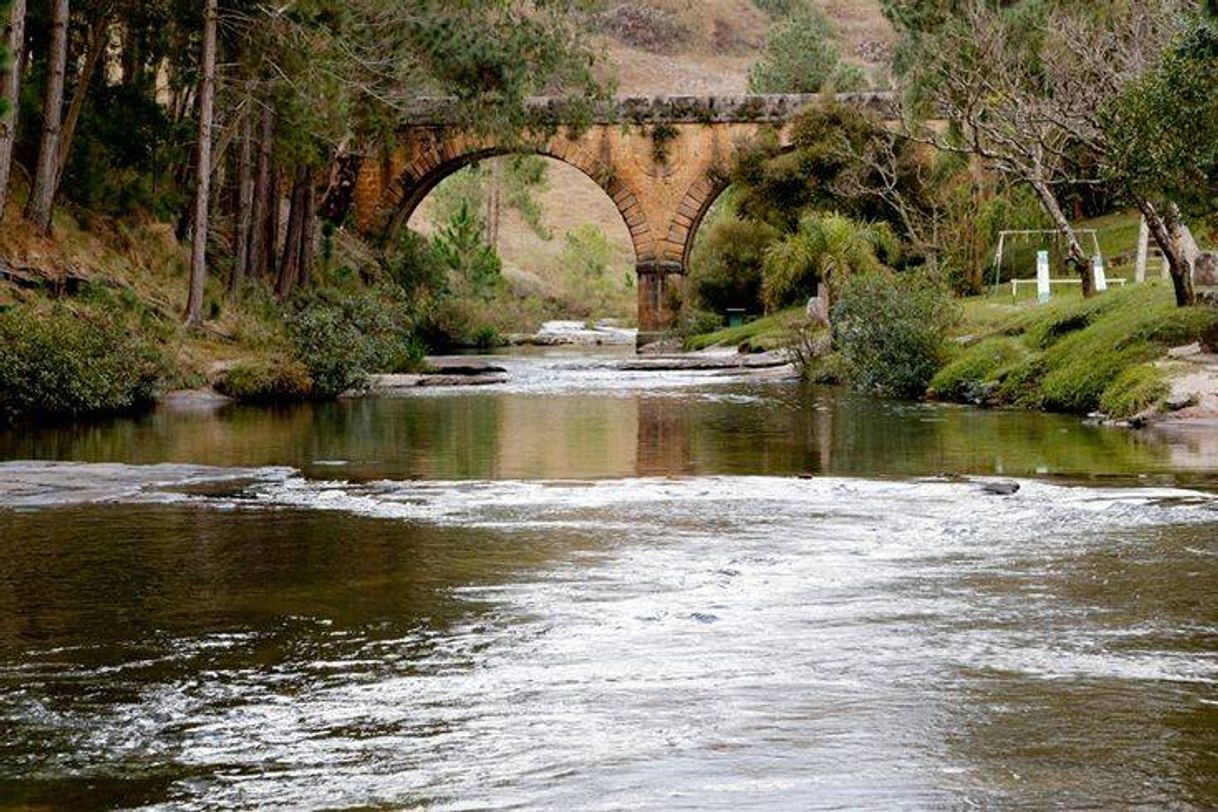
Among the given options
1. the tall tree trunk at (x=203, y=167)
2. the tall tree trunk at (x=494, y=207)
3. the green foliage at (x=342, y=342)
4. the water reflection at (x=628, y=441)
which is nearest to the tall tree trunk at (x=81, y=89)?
the tall tree trunk at (x=203, y=167)

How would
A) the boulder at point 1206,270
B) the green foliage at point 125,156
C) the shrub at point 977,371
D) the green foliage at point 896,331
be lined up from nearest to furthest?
the boulder at point 1206,270, the shrub at point 977,371, the green foliage at point 896,331, the green foliage at point 125,156

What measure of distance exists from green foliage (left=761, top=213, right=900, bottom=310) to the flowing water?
2190 cm

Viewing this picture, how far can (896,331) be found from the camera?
26.8m

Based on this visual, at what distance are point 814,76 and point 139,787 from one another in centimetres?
6290

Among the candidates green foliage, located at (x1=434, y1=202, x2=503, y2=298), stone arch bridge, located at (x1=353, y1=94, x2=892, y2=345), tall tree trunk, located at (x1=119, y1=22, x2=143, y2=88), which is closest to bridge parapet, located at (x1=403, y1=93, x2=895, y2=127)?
stone arch bridge, located at (x1=353, y1=94, x2=892, y2=345)

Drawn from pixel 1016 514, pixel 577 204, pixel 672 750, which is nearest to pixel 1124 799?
pixel 672 750

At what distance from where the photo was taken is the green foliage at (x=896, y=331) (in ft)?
86.7

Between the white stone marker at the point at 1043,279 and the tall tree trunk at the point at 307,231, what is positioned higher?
the tall tree trunk at the point at 307,231

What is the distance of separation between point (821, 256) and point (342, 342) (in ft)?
45.8

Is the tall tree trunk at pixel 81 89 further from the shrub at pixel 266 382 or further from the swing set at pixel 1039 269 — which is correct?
the swing set at pixel 1039 269

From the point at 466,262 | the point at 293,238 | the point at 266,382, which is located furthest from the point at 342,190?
the point at 266,382

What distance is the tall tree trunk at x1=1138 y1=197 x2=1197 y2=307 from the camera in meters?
22.3

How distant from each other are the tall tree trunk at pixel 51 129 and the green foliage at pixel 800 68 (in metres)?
41.5

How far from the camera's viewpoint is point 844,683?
6859mm
